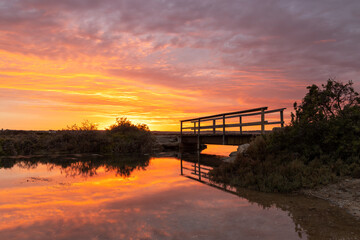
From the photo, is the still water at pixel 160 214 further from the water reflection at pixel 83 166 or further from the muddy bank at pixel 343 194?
the water reflection at pixel 83 166

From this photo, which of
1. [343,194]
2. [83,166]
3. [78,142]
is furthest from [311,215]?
[78,142]

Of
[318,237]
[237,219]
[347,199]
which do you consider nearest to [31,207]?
[237,219]

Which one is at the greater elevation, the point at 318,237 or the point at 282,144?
the point at 282,144

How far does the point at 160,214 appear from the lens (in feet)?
19.0

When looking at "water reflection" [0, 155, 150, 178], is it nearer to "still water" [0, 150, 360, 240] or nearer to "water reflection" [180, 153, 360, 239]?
"still water" [0, 150, 360, 240]

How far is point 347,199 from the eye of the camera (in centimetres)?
666

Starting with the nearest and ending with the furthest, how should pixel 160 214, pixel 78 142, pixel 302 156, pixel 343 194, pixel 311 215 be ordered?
pixel 311 215 < pixel 160 214 < pixel 343 194 < pixel 302 156 < pixel 78 142

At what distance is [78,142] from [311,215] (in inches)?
866

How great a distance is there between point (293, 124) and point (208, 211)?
6695mm

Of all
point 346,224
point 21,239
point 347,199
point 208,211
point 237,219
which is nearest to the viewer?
point 21,239

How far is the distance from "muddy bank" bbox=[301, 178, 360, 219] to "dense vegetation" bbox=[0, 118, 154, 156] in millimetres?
18815

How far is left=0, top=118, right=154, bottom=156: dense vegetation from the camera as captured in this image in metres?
22.1

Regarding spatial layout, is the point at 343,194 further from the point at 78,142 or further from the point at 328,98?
the point at 78,142

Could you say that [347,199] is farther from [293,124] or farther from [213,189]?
[293,124]
